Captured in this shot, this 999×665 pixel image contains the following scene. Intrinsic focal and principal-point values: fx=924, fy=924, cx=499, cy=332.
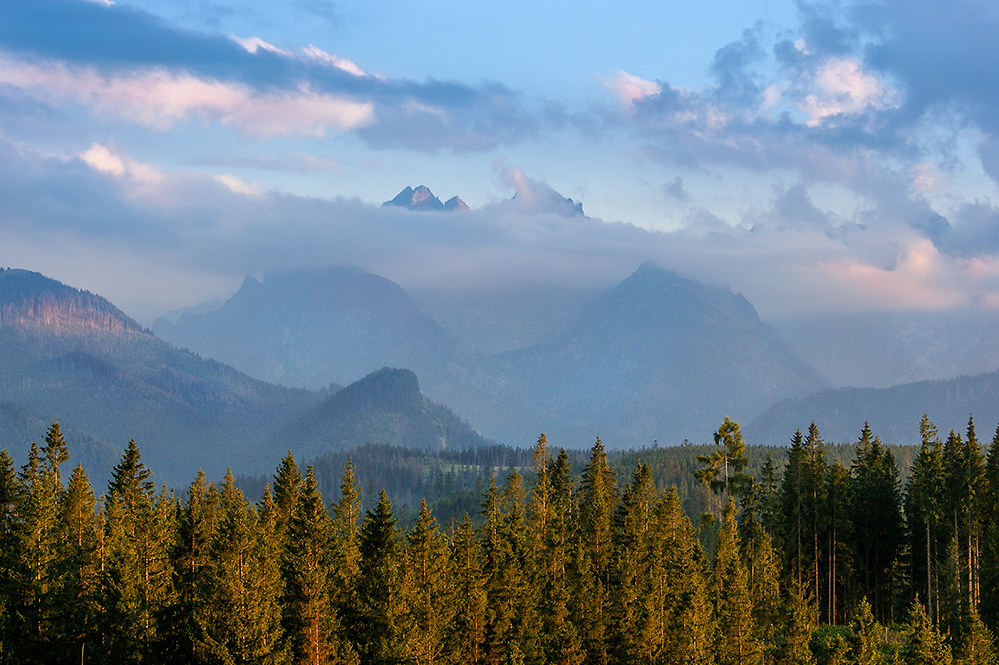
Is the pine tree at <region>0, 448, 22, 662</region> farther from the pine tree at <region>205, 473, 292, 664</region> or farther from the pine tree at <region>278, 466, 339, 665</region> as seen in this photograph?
the pine tree at <region>278, 466, 339, 665</region>

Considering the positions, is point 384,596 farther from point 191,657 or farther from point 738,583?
point 738,583

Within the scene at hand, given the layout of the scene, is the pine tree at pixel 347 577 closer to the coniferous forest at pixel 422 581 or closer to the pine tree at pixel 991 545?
the coniferous forest at pixel 422 581

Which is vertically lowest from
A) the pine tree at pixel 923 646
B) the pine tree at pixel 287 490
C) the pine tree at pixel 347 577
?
the pine tree at pixel 923 646

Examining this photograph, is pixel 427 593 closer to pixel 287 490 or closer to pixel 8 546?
pixel 287 490

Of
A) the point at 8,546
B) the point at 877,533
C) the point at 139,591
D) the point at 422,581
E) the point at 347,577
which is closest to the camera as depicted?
the point at 139,591

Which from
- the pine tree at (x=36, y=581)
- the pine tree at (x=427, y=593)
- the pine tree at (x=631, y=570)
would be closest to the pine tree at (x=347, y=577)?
the pine tree at (x=427, y=593)

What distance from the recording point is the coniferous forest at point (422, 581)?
64750 millimetres

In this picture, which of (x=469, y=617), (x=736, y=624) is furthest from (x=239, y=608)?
(x=736, y=624)

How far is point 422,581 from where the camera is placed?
2889 inches

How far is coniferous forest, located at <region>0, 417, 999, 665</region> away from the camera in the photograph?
2549 inches

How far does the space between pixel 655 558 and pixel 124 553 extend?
155ft

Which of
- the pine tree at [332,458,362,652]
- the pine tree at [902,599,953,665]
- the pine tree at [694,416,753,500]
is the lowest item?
the pine tree at [902,599,953,665]

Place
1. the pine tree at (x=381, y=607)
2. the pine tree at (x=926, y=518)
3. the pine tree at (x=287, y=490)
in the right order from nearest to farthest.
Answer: the pine tree at (x=381, y=607), the pine tree at (x=287, y=490), the pine tree at (x=926, y=518)

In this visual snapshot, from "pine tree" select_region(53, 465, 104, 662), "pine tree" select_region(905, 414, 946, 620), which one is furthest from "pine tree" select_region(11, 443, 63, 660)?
"pine tree" select_region(905, 414, 946, 620)
